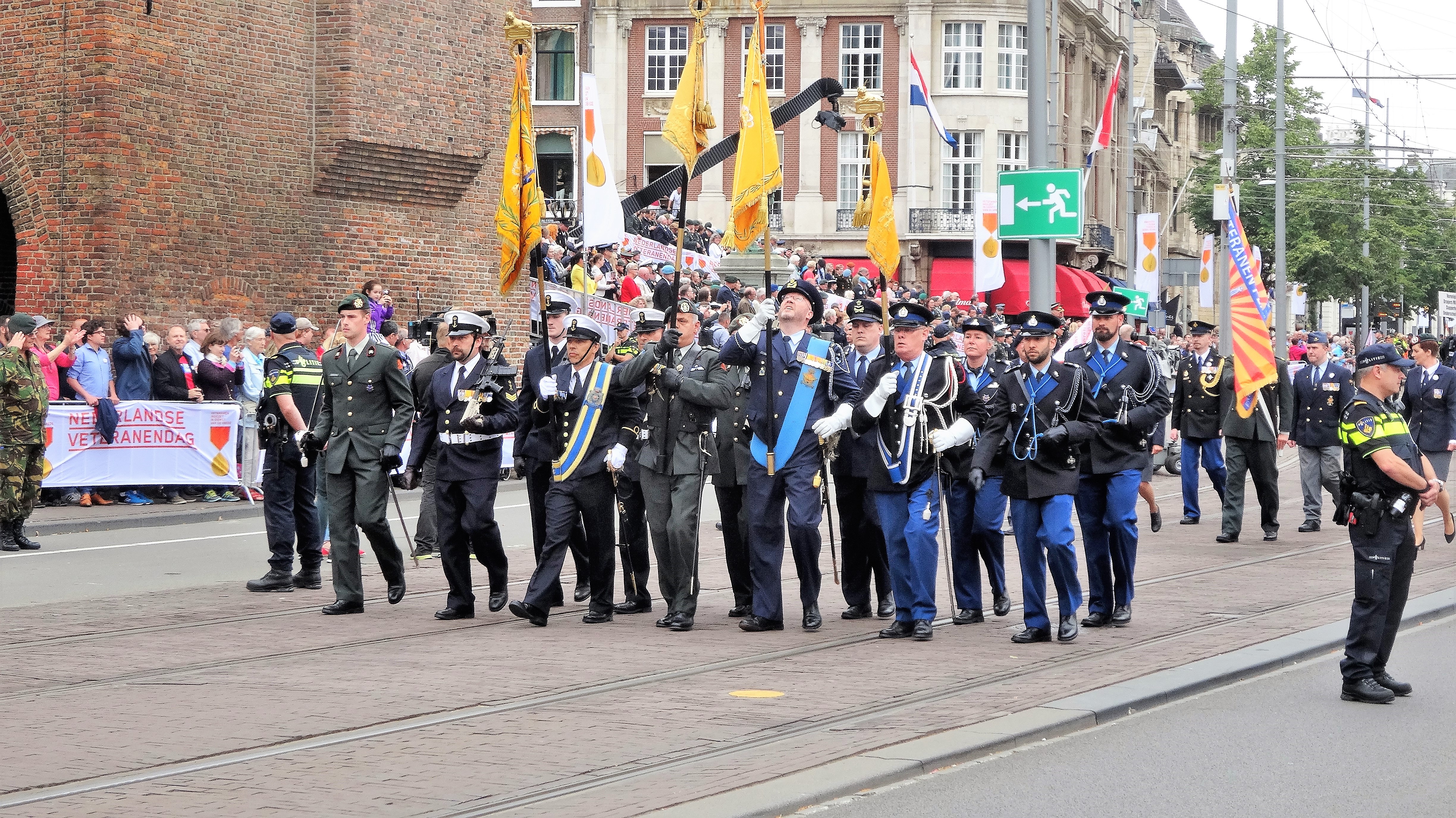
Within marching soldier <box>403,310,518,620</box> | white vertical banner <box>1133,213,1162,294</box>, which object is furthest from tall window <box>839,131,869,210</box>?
marching soldier <box>403,310,518,620</box>

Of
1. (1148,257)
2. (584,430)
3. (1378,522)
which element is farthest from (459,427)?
(1148,257)

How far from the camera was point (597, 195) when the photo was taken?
66.0 feet

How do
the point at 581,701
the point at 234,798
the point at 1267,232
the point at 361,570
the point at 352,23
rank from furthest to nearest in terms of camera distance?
the point at 1267,232, the point at 352,23, the point at 361,570, the point at 581,701, the point at 234,798

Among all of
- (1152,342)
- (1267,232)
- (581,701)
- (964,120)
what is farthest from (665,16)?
(581,701)

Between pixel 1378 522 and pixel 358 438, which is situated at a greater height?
pixel 358 438

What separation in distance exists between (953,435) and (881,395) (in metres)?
0.46

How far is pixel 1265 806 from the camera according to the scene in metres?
6.38

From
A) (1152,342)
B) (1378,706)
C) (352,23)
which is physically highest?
(352,23)

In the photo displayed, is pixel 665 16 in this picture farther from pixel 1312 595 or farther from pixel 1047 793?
pixel 1047 793

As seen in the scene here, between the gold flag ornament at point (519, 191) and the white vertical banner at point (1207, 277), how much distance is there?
18975 mm

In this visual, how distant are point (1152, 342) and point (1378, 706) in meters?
18.9

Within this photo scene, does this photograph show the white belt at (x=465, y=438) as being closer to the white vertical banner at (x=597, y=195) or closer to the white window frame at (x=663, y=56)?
the white vertical banner at (x=597, y=195)

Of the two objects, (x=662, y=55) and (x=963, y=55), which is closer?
(x=662, y=55)

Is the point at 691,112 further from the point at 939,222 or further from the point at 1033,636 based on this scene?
the point at 939,222
